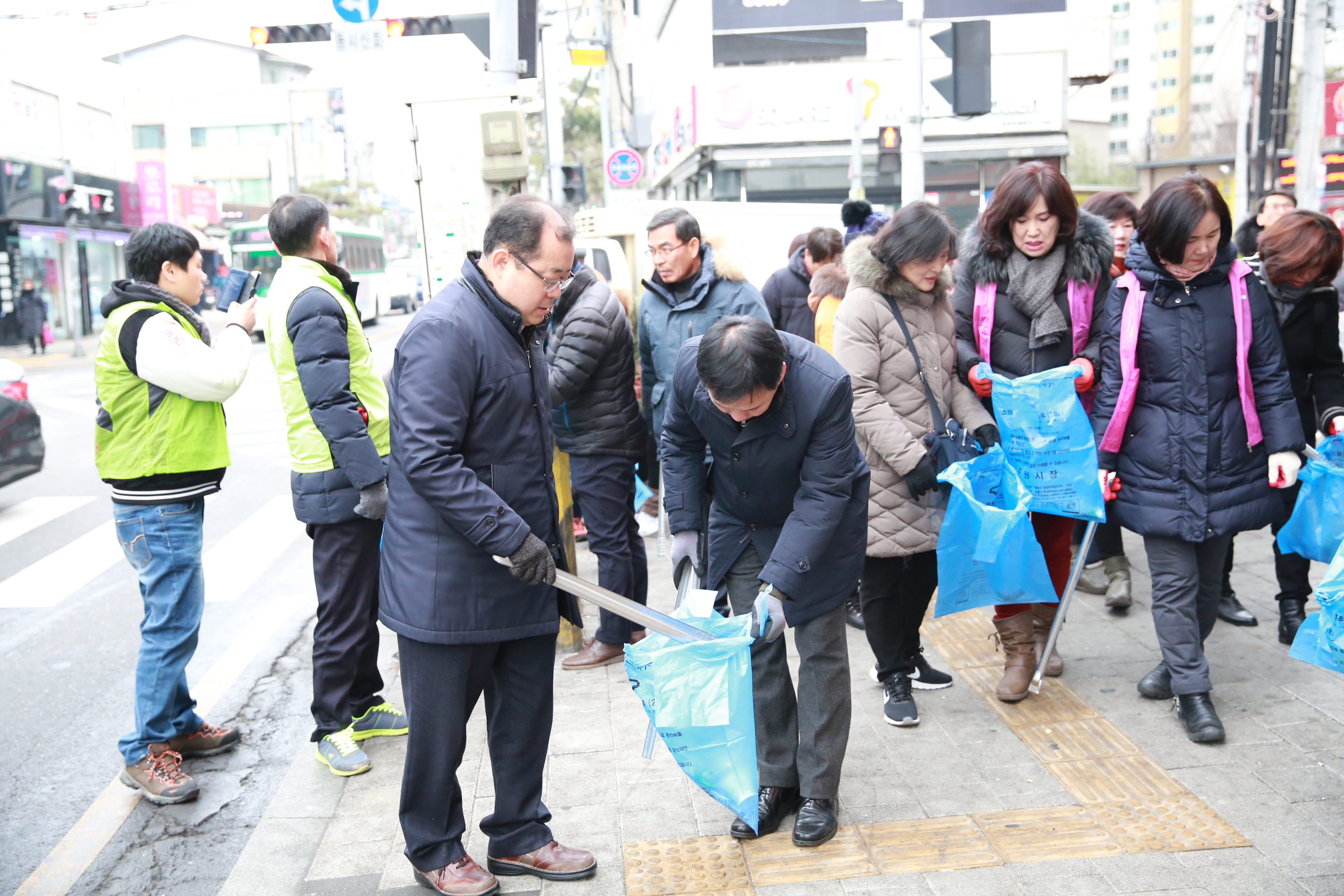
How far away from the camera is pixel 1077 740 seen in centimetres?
418

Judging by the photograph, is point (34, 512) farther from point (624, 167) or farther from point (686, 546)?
point (624, 167)

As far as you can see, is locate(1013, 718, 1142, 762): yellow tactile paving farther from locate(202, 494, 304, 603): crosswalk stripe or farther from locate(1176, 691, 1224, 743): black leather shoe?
locate(202, 494, 304, 603): crosswalk stripe

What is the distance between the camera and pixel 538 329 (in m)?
3.29

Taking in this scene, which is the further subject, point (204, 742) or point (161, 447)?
point (204, 742)

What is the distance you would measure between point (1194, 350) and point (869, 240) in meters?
1.25

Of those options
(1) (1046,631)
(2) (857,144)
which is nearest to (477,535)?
(1) (1046,631)

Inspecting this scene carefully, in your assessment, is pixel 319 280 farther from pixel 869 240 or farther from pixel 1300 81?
pixel 1300 81

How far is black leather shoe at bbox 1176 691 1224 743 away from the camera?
4066 millimetres

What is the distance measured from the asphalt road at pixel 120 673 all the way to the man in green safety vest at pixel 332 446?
0.47 m

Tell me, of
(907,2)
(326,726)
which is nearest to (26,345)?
(907,2)

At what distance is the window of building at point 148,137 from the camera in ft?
188

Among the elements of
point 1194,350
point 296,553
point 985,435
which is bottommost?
point 296,553

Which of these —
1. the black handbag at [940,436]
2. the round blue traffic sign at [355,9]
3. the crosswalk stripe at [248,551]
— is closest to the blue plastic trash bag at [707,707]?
the black handbag at [940,436]

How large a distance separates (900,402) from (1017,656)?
3.97 ft
